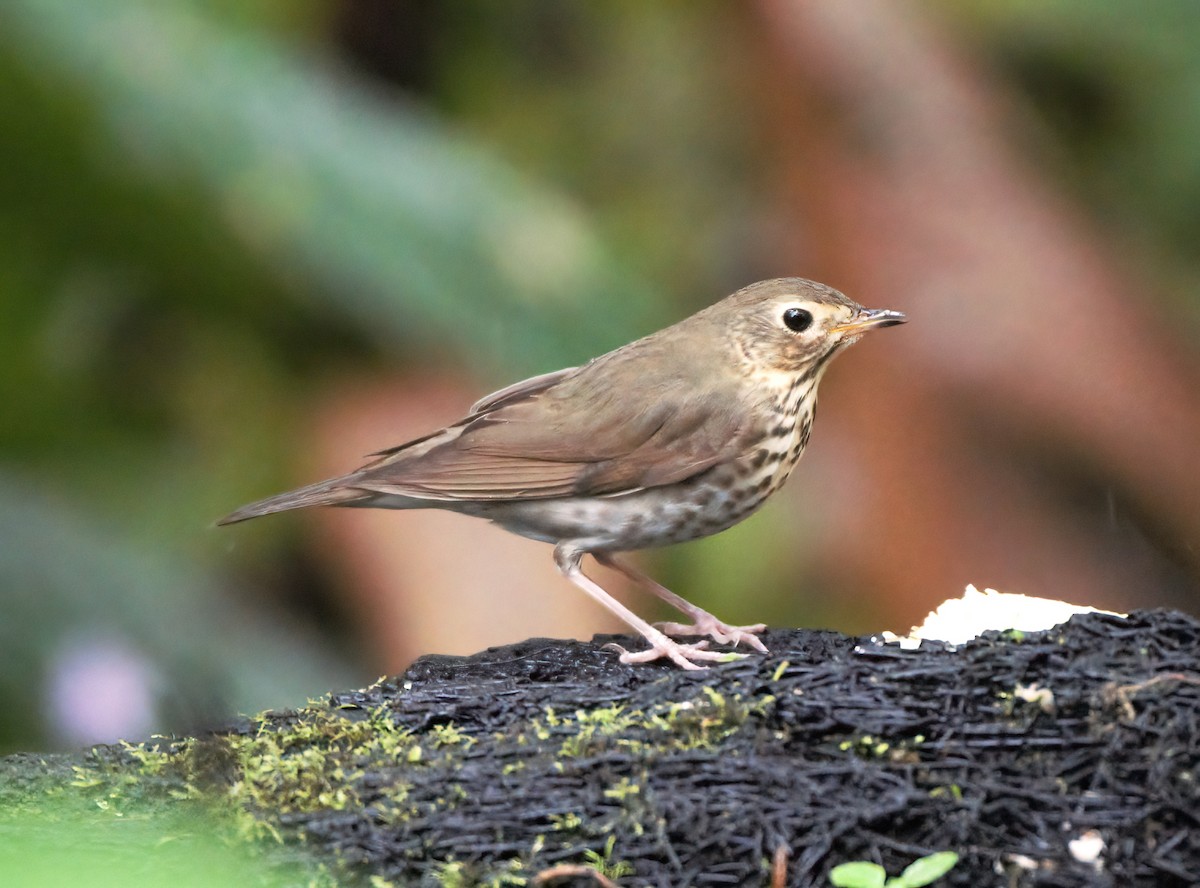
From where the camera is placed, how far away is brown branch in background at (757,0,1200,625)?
6375mm

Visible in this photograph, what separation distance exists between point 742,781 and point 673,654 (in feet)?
3.70

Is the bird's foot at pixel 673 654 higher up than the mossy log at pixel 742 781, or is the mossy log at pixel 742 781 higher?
the bird's foot at pixel 673 654

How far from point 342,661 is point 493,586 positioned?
0.68 meters

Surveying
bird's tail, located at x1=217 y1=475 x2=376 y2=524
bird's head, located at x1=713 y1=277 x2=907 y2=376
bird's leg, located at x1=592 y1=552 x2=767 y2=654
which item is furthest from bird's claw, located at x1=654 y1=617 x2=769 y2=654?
bird's tail, located at x1=217 y1=475 x2=376 y2=524

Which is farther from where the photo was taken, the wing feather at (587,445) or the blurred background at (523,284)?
the blurred background at (523,284)

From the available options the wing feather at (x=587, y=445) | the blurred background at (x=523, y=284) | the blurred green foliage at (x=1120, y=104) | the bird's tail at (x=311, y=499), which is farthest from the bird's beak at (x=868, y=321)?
the blurred green foliage at (x=1120, y=104)

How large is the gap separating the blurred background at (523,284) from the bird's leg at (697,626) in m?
1.14

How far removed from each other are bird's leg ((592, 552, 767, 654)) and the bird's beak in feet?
2.76

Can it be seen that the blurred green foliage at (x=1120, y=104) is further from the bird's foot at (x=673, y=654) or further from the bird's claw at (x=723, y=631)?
the bird's foot at (x=673, y=654)

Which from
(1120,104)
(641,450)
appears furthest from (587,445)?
(1120,104)

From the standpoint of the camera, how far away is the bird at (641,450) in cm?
408

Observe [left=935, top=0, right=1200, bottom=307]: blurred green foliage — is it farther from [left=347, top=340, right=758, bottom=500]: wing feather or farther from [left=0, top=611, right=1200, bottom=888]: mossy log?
[left=0, top=611, right=1200, bottom=888]: mossy log

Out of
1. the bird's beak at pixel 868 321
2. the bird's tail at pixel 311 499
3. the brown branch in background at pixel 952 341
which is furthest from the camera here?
the brown branch in background at pixel 952 341

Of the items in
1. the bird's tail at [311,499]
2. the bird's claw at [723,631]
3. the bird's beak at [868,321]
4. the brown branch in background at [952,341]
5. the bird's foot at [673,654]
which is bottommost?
the bird's foot at [673,654]
